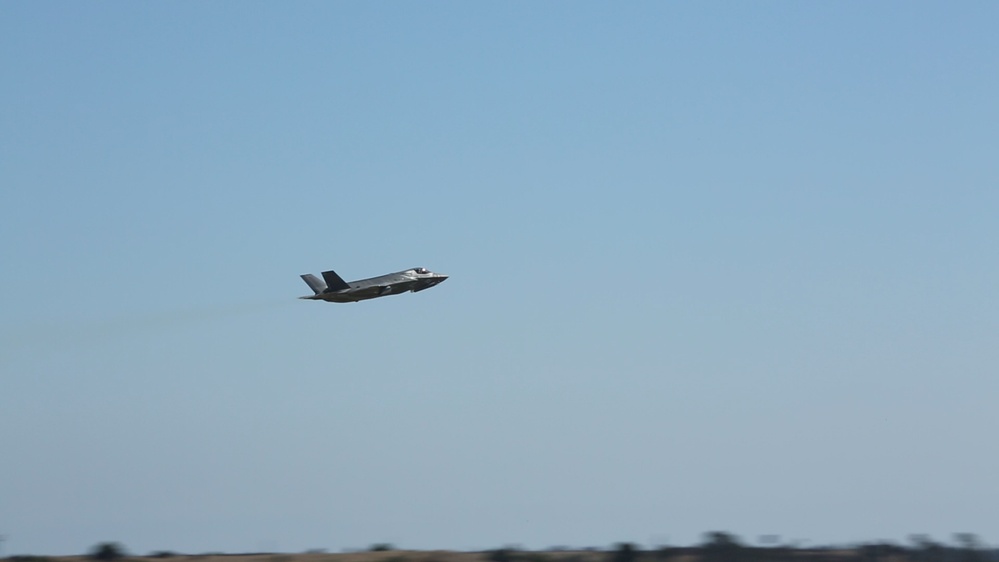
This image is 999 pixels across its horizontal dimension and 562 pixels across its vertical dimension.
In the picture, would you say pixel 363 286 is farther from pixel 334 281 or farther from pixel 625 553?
pixel 625 553

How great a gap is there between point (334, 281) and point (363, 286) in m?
2.25

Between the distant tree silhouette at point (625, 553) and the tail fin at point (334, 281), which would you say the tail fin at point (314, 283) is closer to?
the tail fin at point (334, 281)

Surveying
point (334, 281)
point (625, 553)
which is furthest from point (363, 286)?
point (625, 553)

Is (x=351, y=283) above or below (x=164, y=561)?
above

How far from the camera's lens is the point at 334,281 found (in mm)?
98250

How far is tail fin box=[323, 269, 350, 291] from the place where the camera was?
98000 millimetres

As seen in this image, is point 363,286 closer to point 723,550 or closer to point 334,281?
point 334,281

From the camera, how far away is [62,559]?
110000 millimetres

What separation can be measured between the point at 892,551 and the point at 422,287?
36.4 metres

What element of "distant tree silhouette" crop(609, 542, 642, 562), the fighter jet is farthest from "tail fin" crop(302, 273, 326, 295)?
"distant tree silhouette" crop(609, 542, 642, 562)

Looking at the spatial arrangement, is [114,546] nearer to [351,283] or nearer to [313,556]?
[313,556]

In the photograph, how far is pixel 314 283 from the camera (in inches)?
3932

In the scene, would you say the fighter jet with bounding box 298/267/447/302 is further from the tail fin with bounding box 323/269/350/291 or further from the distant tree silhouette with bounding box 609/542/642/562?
the distant tree silhouette with bounding box 609/542/642/562

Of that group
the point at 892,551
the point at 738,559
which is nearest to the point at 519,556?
the point at 738,559
